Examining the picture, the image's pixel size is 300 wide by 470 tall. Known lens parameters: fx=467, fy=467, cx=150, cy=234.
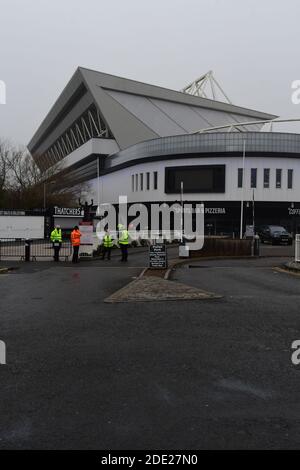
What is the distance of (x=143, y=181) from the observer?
2687 inches

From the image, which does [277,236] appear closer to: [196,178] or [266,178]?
[266,178]

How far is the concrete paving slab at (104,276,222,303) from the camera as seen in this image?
1052 cm

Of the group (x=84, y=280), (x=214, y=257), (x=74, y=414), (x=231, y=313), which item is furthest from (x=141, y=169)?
(x=74, y=414)

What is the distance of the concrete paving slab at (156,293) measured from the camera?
414 inches

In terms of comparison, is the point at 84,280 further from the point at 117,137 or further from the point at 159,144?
the point at 117,137

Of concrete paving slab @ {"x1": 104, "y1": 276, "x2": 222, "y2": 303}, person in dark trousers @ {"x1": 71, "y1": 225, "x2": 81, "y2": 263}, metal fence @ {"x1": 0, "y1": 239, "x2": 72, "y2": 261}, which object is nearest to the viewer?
concrete paving slab @ {"x1": 104, "y1": 276, "x2": 222, "y2": 303}

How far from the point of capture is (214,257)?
26.4 m

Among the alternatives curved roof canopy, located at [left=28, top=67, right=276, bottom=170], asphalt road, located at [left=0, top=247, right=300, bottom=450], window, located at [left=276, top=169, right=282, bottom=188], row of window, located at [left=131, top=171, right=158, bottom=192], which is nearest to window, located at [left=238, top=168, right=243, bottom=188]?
window, located at [left=276, top=169, right=282, bottom=188]

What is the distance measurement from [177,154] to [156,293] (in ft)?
179

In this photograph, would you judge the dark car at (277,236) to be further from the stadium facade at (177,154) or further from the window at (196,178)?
the window at (196,178)

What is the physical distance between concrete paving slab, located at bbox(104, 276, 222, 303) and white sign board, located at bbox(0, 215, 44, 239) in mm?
17128

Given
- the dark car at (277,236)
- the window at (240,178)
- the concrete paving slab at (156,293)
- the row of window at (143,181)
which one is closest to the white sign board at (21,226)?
the concrete paving slab at (156,293)

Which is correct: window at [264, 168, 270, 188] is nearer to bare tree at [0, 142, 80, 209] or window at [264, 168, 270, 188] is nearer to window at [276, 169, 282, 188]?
window at [276, 169, 282, 188]
